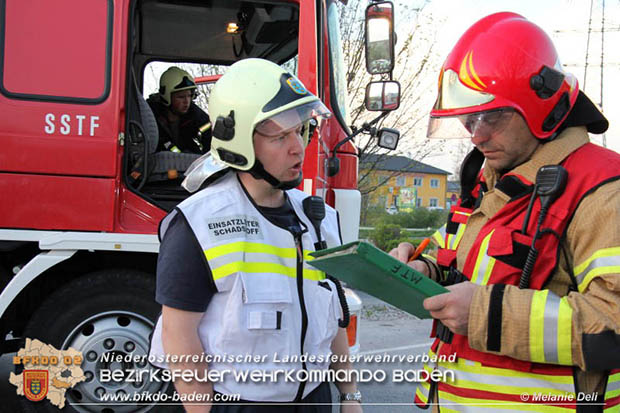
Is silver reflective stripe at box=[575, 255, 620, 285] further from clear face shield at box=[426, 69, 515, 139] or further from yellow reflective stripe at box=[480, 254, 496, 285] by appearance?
clear face shield at box=[426, 69, 515, 139]

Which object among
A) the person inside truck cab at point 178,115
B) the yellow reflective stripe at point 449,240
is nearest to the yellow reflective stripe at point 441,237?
the yellow reflective stripe at point 449,240

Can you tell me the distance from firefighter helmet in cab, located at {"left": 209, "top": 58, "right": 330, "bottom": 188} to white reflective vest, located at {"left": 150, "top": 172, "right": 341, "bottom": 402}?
0.41ft

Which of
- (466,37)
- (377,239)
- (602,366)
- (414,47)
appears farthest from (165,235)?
(377,239)

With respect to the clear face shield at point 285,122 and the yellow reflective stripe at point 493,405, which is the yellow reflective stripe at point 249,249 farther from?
the yellow reflective stripe at point 493,405

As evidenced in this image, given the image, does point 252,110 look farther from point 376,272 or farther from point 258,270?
point 376,272

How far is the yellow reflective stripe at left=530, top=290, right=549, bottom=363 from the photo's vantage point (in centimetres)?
134

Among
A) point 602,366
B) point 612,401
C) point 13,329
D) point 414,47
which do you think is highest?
point 414,47

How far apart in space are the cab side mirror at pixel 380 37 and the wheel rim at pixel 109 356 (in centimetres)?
231

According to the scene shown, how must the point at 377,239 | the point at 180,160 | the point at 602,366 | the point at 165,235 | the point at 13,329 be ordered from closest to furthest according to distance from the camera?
the point at 602,366
the point at 165,235
the point at 13,329
the point at 180,160
the point at 377,239

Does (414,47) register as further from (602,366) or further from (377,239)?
(602,366)

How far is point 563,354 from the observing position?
4.38ft

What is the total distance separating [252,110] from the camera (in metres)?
1.69

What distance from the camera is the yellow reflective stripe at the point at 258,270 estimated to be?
1.53 meters

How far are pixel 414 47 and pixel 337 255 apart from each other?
30.5 ft
